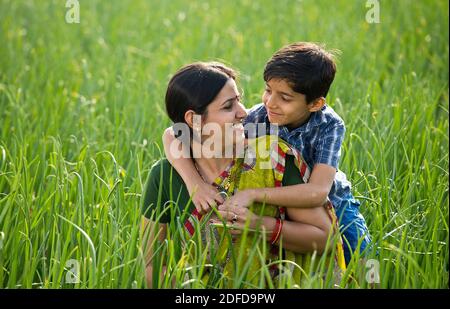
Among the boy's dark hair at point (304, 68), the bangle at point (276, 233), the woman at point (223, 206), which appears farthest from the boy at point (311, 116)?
the bangle at point (276, 233)

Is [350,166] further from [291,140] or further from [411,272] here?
Result: [411,272]

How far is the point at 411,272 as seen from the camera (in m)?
2.05

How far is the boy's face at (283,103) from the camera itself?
2271 mm

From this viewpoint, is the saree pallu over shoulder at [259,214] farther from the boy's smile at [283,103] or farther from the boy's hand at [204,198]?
the boy's smile at [283,103]

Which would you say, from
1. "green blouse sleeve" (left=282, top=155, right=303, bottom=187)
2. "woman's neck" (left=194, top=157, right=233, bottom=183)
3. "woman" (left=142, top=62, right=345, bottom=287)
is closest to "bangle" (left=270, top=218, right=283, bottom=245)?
"woman" (left=142, top=62, right=345, bottom=287)

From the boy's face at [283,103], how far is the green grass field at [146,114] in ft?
1.11

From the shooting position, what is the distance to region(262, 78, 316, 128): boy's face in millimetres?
2271

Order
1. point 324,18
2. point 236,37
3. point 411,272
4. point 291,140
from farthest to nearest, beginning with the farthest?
point 324,18, point 236,37, point 291,140, point 411,272

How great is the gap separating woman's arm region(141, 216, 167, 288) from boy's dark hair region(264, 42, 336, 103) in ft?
1.70

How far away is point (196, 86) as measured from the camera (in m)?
2.09

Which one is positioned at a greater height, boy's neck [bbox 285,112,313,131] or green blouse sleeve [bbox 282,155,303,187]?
boy's neck [bbox 285,112,313,131]

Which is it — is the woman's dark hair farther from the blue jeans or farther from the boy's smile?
the blue jeans
